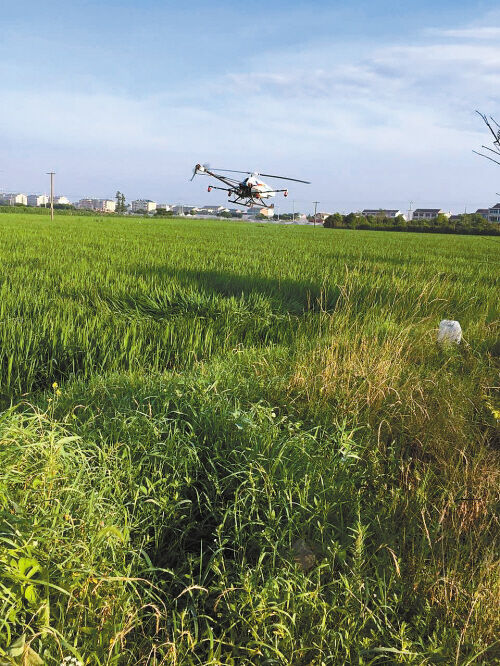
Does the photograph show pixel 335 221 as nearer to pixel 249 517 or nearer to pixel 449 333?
pixel 449 333

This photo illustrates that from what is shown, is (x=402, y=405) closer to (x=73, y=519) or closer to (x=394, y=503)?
(x=394, y=503)

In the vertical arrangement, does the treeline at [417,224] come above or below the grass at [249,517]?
above

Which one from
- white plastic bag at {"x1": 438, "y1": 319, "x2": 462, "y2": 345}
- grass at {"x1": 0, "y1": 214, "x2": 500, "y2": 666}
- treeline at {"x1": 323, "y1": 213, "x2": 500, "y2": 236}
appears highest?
treeline at {"x1": 323, "y1": 213, "x2": 500, "y2": 236}

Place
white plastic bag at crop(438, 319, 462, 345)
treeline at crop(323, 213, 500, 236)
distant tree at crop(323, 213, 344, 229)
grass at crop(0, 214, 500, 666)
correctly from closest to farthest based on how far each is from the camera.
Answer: grass at crop(0, 214, 500, 666) → white plastic bag at crop(438, 319, 462, 345) → treeline at crop(323, 213, 500, 236) → distant tree at crop(323, 213, 344, 229)

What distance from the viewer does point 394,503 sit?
86.7 inches

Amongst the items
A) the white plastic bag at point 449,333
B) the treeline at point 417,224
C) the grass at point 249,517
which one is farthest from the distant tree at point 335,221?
the grass at point 249,517

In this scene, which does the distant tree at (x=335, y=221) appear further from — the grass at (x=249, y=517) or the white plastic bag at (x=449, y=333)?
the grass at (x=249, y=517)

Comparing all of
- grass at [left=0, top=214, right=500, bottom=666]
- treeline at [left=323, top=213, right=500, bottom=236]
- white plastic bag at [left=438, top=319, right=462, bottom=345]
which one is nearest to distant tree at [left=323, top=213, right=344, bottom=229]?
treeline at [left=323, top=213, right=500, bottom=236]

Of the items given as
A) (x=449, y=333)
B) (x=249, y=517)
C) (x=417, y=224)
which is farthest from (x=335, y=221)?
(x=249, y=517)

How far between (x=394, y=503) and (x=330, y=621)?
2.30 feet

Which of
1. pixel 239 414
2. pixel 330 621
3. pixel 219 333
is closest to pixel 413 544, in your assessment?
pixel 330 621

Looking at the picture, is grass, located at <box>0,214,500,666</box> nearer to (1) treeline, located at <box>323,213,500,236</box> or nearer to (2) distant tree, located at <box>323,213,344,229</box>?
(1) treeline, located at <box>323,213,500,236</box>

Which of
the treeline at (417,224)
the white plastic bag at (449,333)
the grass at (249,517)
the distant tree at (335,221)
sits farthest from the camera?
the distant tree at (335,221)

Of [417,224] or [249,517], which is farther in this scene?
[417,224]
